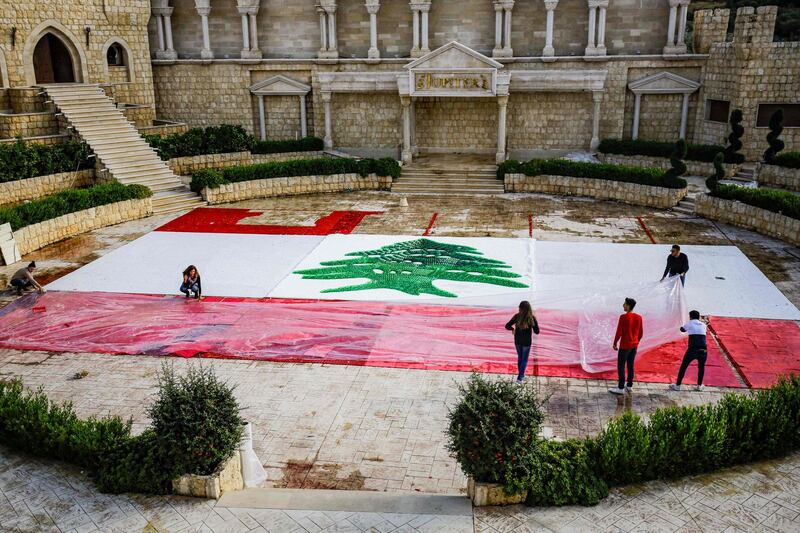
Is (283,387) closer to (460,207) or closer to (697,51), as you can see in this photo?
(460,207)

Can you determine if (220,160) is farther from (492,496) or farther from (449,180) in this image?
(492,496)

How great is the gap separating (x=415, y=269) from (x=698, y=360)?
25.0 ft

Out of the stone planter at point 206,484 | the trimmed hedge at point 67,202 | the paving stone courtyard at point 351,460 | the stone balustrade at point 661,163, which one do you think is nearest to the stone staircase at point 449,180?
A: the stone balustrade at point 661,163

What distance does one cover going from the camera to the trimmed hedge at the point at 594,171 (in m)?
23.8

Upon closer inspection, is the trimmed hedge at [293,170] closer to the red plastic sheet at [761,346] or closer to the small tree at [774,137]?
the small tree at [774,137]

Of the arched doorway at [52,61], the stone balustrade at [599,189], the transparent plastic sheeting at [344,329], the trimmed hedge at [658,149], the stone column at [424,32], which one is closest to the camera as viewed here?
the transparent plastic sheeting at [344,329]

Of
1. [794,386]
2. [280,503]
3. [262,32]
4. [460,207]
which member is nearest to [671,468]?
[794,386]

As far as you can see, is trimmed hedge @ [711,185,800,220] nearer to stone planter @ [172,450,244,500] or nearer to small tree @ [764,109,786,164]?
small tree @ [764,109,786,164]

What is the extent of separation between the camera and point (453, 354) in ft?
41.2

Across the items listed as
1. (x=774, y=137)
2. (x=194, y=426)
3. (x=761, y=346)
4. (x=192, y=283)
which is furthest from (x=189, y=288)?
(x=774, y=137)

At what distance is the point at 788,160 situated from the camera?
79.8 ft

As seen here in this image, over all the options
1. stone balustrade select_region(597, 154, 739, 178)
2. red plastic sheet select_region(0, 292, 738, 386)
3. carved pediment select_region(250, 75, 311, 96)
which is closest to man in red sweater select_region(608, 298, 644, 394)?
red plastic sheet select_region(0, 292, 738, 386)

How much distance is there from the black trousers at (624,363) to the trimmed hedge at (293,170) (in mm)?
17276

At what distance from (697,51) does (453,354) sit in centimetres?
2207
